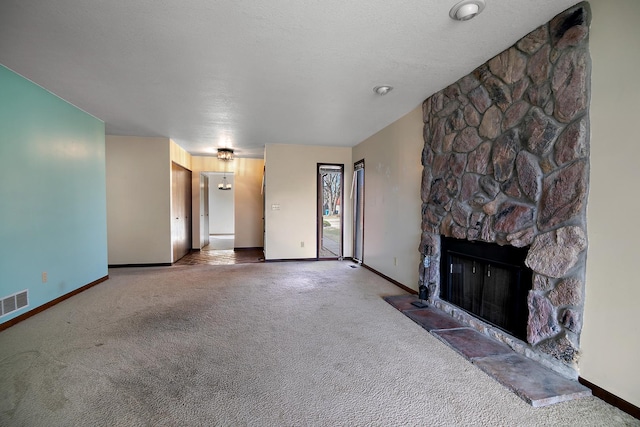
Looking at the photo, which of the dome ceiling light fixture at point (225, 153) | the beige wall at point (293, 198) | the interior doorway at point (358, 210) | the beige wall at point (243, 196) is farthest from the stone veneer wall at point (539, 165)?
the beige wall at point (243, 196)

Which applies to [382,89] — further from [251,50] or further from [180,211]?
[180,211]

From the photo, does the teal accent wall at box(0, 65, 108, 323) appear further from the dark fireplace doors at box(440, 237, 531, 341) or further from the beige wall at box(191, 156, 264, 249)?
the dark fireplace doors at box(440, 237, 531, 341)

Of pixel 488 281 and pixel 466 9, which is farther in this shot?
pixel 488 281

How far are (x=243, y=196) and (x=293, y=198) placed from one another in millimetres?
2109

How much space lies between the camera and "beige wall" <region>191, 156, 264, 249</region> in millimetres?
7188

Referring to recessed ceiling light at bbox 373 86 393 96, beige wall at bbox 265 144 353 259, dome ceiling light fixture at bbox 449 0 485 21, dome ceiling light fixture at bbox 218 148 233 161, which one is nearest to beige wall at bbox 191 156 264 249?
dome ceiling light fixture at bbox 218 148 233 161

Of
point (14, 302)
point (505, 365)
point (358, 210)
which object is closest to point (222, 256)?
point (358, 210)

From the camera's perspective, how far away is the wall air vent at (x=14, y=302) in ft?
8.66

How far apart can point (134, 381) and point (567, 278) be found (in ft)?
9.83

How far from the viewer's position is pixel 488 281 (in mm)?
2559

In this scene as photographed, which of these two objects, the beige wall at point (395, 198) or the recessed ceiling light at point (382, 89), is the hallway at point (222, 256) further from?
the recessed ceiling light at point (382, 89)

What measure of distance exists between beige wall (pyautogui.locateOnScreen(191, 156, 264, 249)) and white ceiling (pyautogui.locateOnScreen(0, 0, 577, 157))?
10.8 feet

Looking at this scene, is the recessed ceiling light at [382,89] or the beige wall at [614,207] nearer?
the beige wall at [614,207]

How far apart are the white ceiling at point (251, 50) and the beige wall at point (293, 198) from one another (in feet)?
6.41
